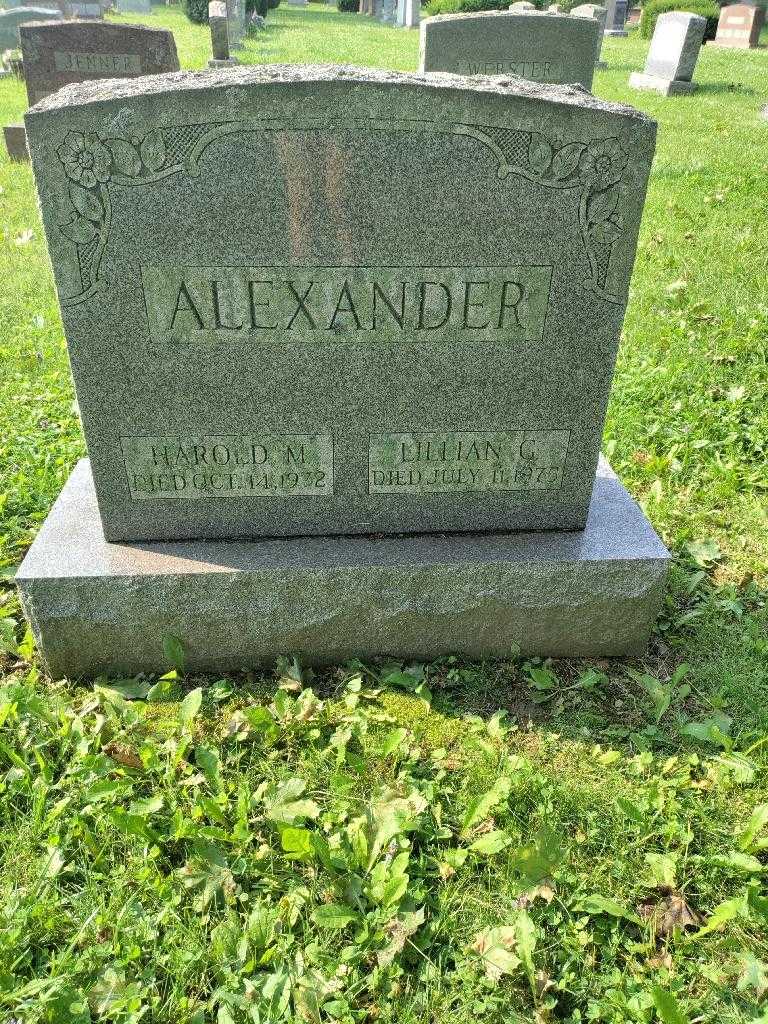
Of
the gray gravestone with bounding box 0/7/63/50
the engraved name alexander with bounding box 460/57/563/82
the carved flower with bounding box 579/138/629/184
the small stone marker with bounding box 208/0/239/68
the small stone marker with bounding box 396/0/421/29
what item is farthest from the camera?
the small stone marker with bounding box 396/0/421/29

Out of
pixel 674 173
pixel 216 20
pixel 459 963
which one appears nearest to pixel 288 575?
pixel 459 963

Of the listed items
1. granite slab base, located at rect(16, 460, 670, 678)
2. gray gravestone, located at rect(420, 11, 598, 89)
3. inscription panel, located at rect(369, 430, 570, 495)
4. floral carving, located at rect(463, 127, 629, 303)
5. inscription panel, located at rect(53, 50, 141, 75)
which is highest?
floral carving, located at rect(463, 127, 629, 303)

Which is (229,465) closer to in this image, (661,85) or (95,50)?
(95,50)

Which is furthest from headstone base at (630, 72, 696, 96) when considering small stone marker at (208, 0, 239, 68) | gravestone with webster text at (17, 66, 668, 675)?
gravestone with webster text at (17, 66, 668, 675)

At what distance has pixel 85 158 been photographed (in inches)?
85.3

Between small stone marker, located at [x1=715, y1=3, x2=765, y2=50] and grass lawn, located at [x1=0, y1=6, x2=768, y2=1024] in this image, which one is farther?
small stone marker, located at [x1=715, y1=3, x2=765, y2=50]

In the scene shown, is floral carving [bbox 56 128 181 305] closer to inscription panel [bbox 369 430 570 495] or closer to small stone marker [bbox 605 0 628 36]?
inscription panel [bbox 369 430 570 495]

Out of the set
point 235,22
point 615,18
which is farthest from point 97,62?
point 615,18

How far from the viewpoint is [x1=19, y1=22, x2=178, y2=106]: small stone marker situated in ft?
28.1

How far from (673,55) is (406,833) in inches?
577

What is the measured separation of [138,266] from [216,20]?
1138 cm

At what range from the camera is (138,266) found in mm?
2312

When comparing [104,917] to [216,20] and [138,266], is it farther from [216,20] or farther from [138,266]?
[216,20]

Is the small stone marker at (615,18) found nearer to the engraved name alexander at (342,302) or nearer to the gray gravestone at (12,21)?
the gray gravestone at (12,21)
